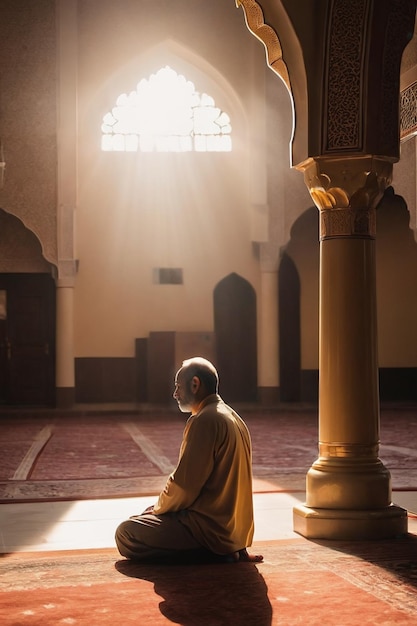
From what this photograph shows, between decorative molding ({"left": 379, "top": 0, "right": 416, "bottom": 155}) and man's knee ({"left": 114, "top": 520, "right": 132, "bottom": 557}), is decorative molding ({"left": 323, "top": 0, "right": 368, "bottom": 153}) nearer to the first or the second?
decorative molding ({"left": 379, "top": 0, "right": 416, "bottom": 155})

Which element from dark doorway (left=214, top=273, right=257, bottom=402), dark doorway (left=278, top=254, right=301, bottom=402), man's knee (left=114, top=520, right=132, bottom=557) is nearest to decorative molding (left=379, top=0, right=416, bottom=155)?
man's knee (left=114, top=520, right=132, bottom=557)

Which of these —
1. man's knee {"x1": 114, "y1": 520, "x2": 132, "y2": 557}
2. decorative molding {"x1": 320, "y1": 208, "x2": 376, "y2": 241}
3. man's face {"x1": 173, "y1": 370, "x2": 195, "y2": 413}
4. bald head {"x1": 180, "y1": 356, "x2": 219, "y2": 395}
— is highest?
decorative molding {"x1": 320, "y1": 208, "x2": 376, "y2": 241}

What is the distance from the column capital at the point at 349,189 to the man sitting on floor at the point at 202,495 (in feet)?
4.63

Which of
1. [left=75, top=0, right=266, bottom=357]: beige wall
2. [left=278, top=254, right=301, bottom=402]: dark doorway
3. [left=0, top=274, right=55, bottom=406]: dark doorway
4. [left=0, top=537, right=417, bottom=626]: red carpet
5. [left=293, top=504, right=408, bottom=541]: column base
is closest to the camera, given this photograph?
[left=0, top=537, right=417, bottom=626]: red carpet

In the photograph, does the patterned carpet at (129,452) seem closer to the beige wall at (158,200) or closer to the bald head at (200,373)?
the beige wall at (158,200)

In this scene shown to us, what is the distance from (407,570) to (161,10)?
1253cm

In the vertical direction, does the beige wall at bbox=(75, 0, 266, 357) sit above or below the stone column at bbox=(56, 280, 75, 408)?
above

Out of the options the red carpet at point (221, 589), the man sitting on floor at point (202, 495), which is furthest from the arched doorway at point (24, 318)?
the man sitting on floor at point (202, 495)

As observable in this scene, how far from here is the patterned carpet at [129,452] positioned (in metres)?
7.27

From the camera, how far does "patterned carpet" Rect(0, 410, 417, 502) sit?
286 inches

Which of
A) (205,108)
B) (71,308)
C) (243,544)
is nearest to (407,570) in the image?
(243,544)

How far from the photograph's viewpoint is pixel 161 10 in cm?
1516

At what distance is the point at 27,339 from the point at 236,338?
3438 mm

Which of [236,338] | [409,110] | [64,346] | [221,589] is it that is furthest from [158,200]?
[221,589]
